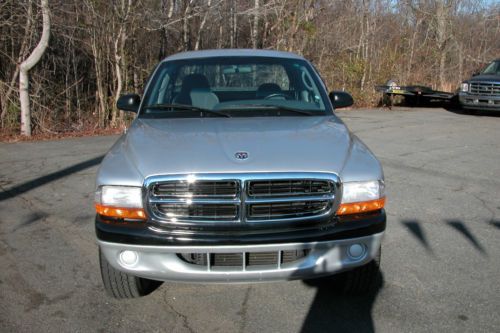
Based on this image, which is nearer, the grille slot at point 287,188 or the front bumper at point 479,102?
the grille slot at point 287,188

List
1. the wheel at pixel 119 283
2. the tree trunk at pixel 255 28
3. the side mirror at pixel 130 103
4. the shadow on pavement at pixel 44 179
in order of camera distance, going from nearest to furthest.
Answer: the wheel at pixel 119 283
the side mirror at pixel 130 103
the shadow on pavement at pixel 44 179
the tree trunk at pixel 255 28

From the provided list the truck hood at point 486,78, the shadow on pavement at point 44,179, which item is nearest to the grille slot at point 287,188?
the shadow on pavement at point 44,179

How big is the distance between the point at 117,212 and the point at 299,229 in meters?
1.11

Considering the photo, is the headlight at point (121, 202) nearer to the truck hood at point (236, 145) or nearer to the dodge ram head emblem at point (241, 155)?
the truck hood at point (236, 145)

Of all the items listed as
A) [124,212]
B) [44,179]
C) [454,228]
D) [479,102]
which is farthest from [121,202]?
[479,102]

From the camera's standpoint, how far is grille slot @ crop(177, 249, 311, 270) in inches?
114

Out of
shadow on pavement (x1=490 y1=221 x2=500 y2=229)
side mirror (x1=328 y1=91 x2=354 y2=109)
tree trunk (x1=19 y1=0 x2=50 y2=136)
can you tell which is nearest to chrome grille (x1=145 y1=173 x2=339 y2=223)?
side mirror (x1=328 y1=91 x2=354 y2=109)

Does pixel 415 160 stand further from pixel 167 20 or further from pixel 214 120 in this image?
pixel 167 20

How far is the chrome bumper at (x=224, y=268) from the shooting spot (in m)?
2.85

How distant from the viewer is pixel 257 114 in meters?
4.05

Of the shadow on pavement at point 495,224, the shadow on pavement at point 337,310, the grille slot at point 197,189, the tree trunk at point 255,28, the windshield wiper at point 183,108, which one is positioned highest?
the tree trunk at point 255,28

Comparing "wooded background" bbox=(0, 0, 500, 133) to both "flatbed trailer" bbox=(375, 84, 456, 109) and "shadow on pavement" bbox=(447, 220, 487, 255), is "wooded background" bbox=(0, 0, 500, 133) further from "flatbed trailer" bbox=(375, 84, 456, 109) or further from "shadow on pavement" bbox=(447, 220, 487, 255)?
"shadow on pavement" bbox=(447, 220, 487, 255)

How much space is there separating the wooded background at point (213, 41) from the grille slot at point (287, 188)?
29.6ft

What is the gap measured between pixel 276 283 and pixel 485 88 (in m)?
13.8
